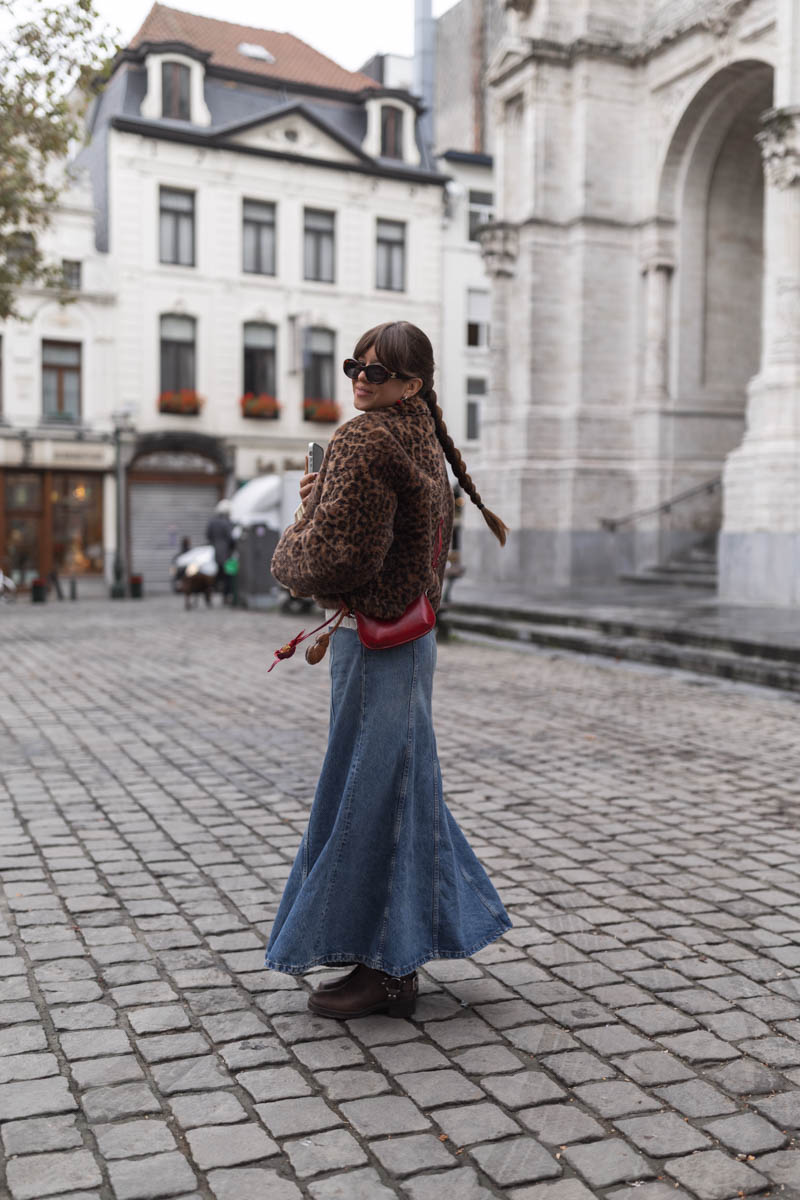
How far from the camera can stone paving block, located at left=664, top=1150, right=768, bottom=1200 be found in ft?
7.85

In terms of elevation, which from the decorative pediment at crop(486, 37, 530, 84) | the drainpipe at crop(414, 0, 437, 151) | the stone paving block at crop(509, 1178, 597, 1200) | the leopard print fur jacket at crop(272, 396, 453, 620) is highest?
the drainpipe at crop(414, 0, 437, 151)

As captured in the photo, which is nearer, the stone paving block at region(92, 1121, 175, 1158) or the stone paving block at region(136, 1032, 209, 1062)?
the stone paving block at region(92, 1121, 175, 1158)

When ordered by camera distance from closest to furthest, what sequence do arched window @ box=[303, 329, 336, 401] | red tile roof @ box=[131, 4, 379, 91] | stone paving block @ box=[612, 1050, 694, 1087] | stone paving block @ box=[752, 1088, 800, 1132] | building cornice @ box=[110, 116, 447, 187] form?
stone paving block @ box=[752, 1088, 800, 1132], stone paving block @ box=[612, 1050, 694, 1087], building cornice @ box=[110, 116, 447, 187], red tile roof @ box=[131, 4, 379, 91], arched window @ box=[303, 329, 336, 401]

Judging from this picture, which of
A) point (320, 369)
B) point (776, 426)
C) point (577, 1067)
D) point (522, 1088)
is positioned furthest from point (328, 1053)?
point (320, 369)

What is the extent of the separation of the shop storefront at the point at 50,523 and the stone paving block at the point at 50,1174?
2859cm

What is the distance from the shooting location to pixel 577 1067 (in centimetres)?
294

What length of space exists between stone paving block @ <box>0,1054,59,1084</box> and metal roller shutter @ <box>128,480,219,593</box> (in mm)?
28677

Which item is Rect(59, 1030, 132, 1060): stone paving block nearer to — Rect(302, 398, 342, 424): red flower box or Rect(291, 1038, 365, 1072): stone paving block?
Rect(291, 1038, 365, 1072): stone paving block

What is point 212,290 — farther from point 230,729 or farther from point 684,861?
point 684,861

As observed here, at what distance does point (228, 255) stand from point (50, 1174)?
32147mm

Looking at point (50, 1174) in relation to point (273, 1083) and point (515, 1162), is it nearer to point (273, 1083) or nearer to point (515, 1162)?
point (273, 1083)

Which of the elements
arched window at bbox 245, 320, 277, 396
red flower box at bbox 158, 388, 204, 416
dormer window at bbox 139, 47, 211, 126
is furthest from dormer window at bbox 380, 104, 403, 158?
red flower box at bbox 158, 388, 204, 416

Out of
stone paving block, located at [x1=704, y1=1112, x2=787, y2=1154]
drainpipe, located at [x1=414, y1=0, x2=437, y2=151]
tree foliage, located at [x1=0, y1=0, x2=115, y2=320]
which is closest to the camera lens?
stone paving block, located at [x1=704, y1=1112, x2=787, y2=1154]

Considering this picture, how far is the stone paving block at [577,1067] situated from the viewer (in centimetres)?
288
